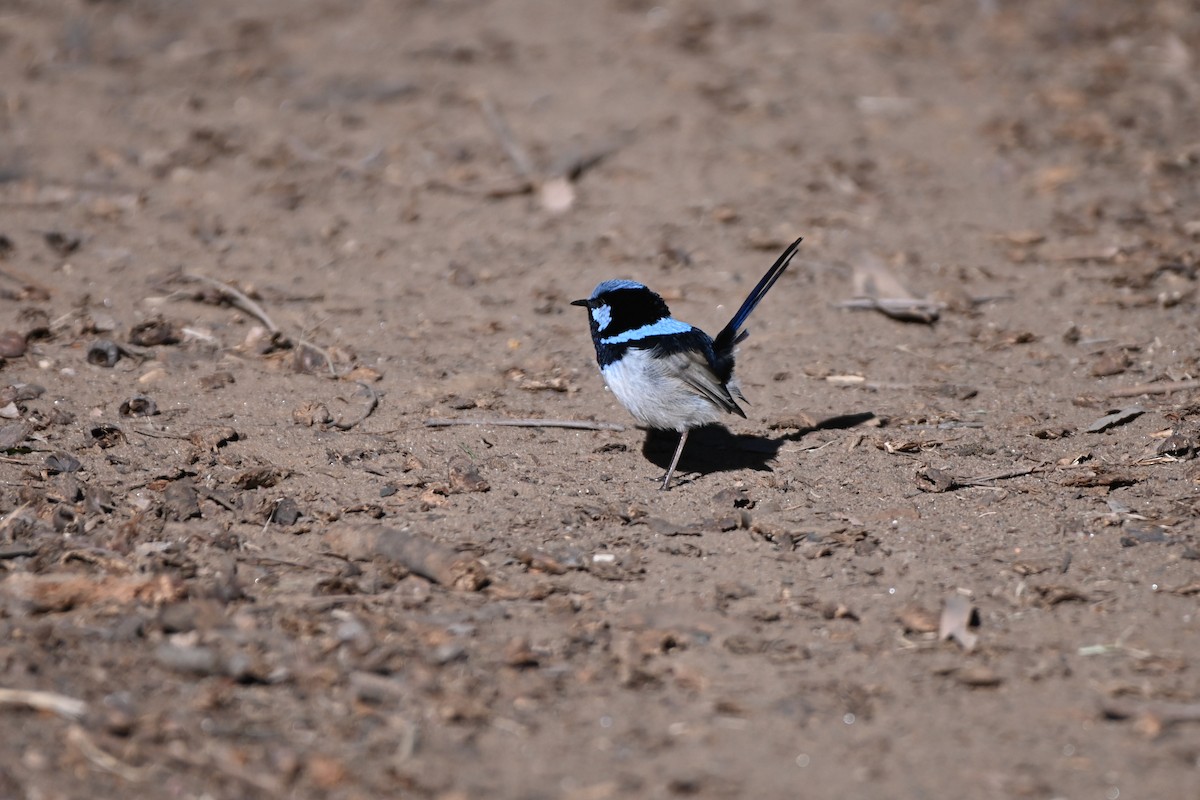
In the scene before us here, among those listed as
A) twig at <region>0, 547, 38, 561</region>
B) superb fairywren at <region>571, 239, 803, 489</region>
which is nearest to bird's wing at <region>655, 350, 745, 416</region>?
superb fairywren at <region>571, 239, 803, 489</region>

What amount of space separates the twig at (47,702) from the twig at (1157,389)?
4.80 meters

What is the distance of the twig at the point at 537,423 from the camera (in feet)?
18.9

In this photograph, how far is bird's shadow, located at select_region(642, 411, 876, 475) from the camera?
5688 mm

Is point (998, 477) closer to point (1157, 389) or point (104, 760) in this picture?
point (1157, 389)

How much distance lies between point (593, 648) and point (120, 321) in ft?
12.0

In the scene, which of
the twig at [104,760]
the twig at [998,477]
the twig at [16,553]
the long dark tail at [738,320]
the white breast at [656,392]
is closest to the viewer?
the twig at [104,760]

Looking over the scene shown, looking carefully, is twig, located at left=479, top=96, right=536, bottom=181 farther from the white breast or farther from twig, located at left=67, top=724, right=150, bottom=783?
twig, located at left=67, top=724, right=150, bottom=783

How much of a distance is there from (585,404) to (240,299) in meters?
2.08

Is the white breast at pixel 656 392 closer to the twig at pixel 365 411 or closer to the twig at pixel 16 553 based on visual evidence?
the twig at pixel 365 411

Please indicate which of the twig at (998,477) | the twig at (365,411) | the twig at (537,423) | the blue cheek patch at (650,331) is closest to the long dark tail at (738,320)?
the blue cheek patch at (650,331)

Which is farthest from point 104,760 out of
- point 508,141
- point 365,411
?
point 508,141

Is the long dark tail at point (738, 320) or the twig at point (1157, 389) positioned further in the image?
the twig at point (1157, 389)

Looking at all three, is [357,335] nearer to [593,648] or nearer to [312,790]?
[593,648]

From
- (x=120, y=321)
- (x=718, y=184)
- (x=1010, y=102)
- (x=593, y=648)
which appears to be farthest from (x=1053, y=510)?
(x=1010, y=102)
